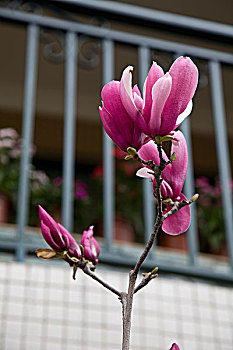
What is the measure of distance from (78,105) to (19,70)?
0.54 meters

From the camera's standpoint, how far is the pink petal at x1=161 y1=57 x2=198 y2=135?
0.46 meters

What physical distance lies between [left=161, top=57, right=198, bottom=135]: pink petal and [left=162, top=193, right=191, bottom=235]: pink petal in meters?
0.07

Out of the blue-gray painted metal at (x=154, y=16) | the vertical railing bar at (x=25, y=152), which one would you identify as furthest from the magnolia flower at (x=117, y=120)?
the blue-gray painted metal at (x=154, y=16)

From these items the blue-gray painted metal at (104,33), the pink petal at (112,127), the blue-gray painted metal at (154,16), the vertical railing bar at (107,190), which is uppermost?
the blue-gray painted metal at (104,33)

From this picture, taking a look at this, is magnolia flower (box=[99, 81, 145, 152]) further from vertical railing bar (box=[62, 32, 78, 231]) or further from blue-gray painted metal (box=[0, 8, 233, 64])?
blue-gray painted metal (box=[0, 8, 233, 64])

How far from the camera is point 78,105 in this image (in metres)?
4.62

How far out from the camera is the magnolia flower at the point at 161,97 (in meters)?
0.45

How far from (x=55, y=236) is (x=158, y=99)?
15cm

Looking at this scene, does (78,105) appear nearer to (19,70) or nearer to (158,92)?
(19,70)

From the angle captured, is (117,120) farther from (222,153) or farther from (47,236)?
(222,153)

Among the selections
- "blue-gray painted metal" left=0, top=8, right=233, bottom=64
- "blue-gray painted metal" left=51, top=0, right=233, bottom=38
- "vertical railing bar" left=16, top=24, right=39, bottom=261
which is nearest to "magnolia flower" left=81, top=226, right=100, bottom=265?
"vertical railing bar" left=16, top=24, right=39, bottom=261

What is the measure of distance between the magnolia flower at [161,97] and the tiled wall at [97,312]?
1215mm

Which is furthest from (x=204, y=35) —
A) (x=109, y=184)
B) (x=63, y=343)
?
(x=63, y=343)

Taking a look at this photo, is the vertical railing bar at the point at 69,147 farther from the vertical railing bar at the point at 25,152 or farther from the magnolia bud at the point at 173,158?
the magnolia bud at the point at 173,158
